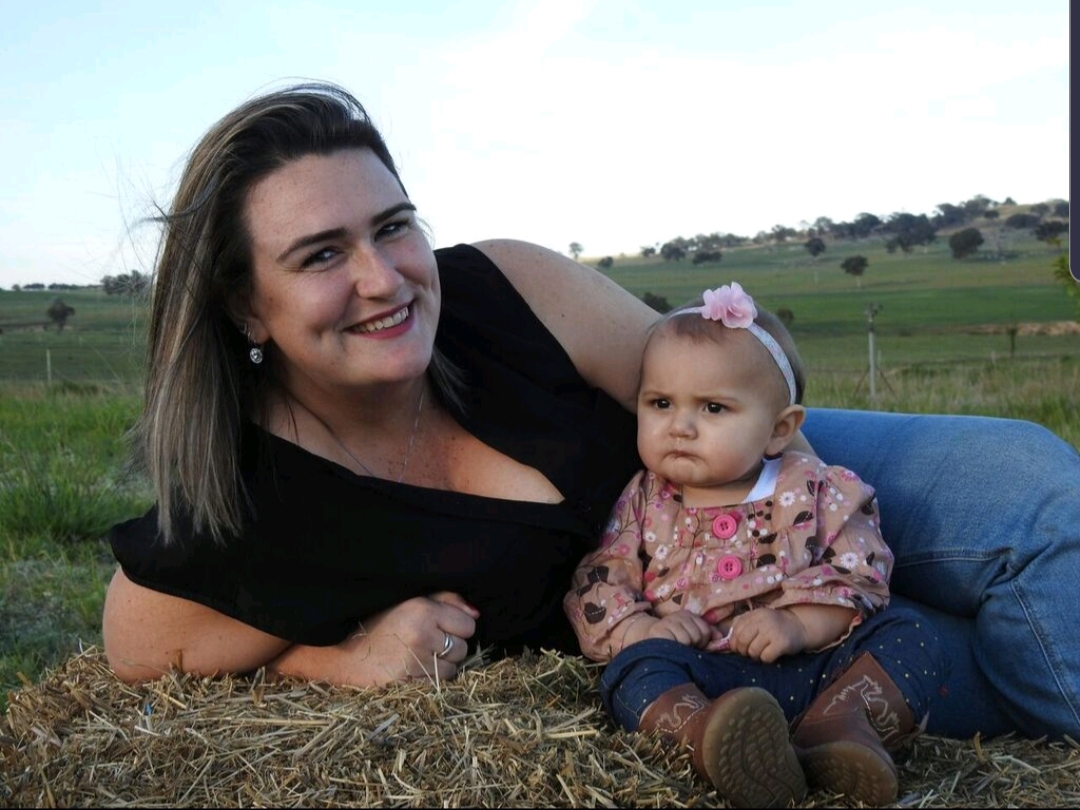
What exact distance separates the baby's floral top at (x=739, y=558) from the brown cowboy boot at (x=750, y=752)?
0.60 meters

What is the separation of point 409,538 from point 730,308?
3.33ft

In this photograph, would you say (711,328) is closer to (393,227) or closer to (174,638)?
(393,227)

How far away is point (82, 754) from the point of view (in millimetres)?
2756

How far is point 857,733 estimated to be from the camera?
2.59m

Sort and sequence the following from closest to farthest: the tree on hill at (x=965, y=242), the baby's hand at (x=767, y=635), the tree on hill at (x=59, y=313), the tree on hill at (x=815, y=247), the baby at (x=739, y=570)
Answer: the baby at (x=739, y=570), the baby's hand at (x=767, y=635), the tree on hill at (x=59, y=313), the tree on hill at (x=965, y=242), the tree on hill at (x=815, y=247)

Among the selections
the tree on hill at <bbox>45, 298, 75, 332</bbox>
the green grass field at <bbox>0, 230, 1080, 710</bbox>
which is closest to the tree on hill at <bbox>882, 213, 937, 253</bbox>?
the green grass field at <bbox>0, 230, 1080, 710</bbox>

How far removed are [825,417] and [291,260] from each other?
179 cm

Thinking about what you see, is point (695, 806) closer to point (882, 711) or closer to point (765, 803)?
point (765, 803)

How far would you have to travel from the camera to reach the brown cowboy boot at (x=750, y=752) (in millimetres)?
2387

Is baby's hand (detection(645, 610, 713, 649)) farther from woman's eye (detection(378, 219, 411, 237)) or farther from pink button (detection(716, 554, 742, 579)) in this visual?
woman's eye (detection(378, 219, 411, 237))

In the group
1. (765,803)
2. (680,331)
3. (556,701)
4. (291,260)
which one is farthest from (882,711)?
(291,260)

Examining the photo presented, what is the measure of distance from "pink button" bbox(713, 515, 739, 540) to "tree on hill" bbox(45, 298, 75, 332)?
16.7m

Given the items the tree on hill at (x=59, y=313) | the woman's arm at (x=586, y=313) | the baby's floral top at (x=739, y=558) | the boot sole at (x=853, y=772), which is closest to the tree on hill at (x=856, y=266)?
the tree on hill at (x=59, y=313)

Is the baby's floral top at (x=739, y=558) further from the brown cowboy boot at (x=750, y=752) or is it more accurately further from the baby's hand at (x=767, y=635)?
the brown cowboy boot at (x=750, y=752)
